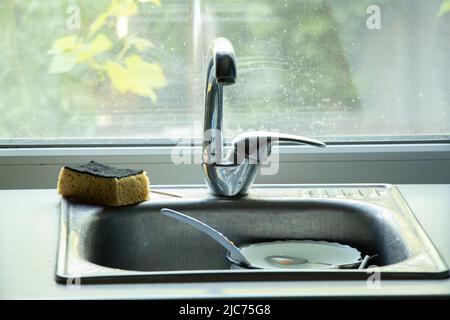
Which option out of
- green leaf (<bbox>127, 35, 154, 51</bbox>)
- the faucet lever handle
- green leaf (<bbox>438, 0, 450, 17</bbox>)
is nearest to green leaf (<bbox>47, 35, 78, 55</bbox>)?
green leaf (<bbox>127, 35, 154, 51</bbox>)

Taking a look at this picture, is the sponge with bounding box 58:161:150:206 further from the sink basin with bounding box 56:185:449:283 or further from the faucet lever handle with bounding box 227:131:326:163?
the faucet lever handle with bounding box 227:131:326:163

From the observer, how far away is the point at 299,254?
159cm

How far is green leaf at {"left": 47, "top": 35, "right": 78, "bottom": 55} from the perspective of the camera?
200 cm

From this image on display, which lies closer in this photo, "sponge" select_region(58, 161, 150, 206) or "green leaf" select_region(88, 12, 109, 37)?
"sponge" select_region(58, 161, 150, 206)

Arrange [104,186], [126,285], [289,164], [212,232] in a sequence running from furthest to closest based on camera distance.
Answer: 1. [289,164]
2. [104,186]
3. [212,232]
4. [126,285]

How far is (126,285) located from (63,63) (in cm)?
91

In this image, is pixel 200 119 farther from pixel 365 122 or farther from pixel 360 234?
pixel 360 234

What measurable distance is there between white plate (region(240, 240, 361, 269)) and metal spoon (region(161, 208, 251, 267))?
3 cm

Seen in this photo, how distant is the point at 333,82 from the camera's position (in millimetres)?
2010

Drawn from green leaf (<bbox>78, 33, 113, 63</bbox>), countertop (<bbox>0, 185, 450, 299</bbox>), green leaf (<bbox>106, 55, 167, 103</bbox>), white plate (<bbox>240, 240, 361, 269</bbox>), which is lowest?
white plate (<bbox>240, 240, 361, 269</bbox>)

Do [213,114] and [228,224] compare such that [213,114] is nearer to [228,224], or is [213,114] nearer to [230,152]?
[230,152]

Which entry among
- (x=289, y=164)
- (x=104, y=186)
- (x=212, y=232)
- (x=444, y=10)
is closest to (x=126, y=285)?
(x=212, y=232)

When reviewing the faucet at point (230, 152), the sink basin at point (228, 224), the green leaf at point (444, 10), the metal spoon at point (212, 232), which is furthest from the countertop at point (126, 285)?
the green leaf at point (444, 10)

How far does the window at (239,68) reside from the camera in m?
1.99
